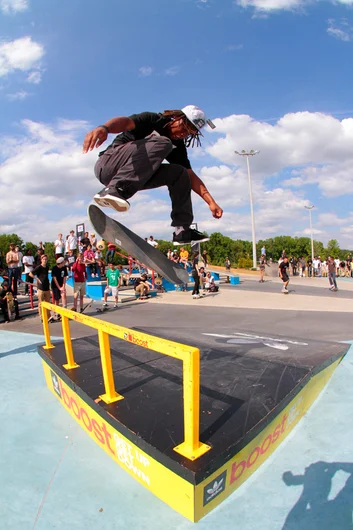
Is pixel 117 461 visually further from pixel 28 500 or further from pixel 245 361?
pixel 245 361

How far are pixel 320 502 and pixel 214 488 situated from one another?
744mm

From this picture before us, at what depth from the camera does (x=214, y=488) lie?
2.12 meters

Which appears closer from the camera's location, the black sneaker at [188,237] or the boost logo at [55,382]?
the black sneaker at [188,237]

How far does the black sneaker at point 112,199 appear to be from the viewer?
2.70 meters

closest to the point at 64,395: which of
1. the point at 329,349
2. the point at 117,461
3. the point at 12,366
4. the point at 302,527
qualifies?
the point at 117,461

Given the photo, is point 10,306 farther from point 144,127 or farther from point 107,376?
point 144,127

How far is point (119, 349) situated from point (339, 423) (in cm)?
276

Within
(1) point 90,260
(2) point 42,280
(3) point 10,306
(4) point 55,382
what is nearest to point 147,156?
(4) point 55,382

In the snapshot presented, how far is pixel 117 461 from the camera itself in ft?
8.87

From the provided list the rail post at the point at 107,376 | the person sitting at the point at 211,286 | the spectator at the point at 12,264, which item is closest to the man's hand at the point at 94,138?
the rail post at the point at 107,376

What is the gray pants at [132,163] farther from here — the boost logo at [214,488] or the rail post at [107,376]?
the boost logo at [214,488]

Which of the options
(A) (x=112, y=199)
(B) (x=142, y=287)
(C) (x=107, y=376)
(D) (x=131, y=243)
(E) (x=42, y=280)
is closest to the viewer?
(A) (x=112, y=199)

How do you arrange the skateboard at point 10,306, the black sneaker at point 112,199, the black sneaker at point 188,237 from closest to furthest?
the black sneaker at point 112,199 < the black sneaker at point 188,237 < the skateboard at point 10,306

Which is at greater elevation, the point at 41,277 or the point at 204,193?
the point at 204,193
